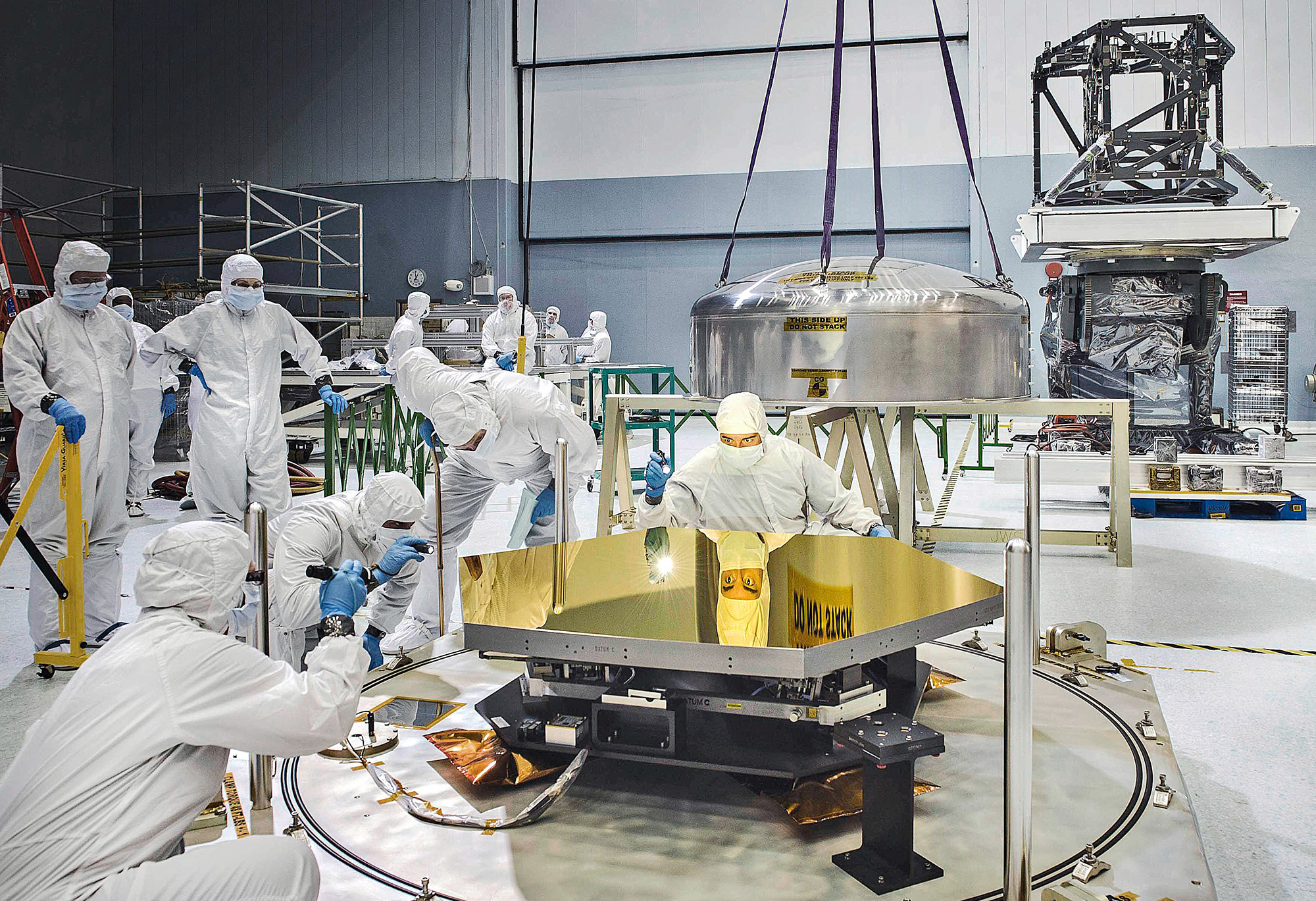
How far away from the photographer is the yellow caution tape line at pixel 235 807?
6.96 ft

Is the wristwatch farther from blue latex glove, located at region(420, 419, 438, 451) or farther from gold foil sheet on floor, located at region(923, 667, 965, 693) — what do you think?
blue latex glove, located at region(420, 419, 438, 451)

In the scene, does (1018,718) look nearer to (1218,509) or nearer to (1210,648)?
(1210,648)

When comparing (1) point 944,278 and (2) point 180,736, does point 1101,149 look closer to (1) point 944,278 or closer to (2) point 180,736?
(1) point 944,278

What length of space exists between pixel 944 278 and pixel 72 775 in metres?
2.12

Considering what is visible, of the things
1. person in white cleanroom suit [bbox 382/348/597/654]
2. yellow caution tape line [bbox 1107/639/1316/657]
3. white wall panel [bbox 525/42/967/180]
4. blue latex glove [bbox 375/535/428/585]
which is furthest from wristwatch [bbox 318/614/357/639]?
white wall panel [bbox 525/42/967/180]

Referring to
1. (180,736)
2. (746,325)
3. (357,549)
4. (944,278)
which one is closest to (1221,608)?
(944,278)

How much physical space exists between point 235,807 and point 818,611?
4.38 feet

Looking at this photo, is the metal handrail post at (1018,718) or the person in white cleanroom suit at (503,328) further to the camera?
the person in white cleanroom suit at (503,328)

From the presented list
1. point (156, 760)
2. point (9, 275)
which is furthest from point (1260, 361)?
point (9, 275)

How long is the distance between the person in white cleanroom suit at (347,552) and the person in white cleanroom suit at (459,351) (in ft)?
25.2

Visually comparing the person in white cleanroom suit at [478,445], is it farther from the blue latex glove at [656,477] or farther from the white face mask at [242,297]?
the white face mask at [242,297]

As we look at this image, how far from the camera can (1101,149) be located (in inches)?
267

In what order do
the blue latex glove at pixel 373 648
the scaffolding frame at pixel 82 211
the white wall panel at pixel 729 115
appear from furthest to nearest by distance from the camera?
the white wall panel at pixel 729 115, the scaffolding frame at pixel 82 211, the blue latex glove at pixel 373 648

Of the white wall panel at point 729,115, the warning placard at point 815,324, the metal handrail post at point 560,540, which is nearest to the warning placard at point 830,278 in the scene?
the warning placard at point 815,324
